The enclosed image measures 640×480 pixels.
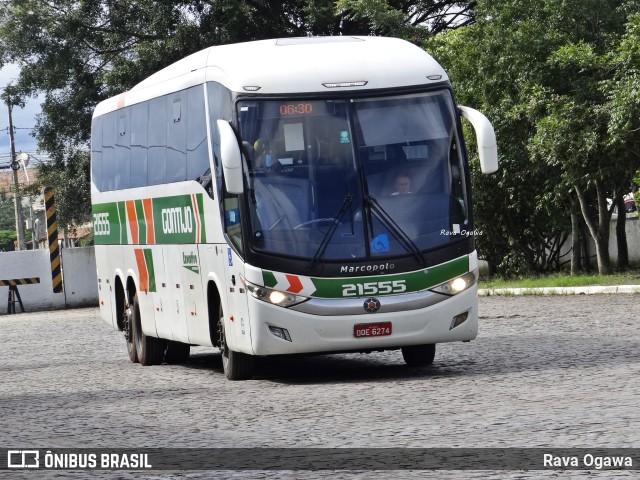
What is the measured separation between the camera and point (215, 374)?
1617 centimetres

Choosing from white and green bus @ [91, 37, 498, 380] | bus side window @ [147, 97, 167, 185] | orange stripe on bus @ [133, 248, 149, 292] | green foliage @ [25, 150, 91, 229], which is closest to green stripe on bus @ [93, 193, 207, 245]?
orange stripe on bus @ [133, 248, 149, 292]

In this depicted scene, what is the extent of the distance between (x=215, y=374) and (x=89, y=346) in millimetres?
7030

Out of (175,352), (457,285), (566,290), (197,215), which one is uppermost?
(197,215)

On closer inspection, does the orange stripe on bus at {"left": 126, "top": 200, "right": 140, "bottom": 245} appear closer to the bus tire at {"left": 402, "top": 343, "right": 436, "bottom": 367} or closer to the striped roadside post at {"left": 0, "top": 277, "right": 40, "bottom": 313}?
the bus tire at {"left": 402, "top": 343, "right": 436, "bottom": 367}

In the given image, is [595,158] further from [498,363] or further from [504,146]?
[498,363]

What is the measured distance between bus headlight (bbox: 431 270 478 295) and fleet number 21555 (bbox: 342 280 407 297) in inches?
17.0

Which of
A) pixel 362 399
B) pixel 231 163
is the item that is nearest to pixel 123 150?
pixel 231 163

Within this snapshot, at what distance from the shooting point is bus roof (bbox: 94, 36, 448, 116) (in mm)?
14070

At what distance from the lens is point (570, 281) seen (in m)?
27.1

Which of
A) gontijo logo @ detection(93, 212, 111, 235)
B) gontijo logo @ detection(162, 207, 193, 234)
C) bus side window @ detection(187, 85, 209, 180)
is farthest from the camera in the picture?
gontijo logo @ detection(93, 212, 111, 235)

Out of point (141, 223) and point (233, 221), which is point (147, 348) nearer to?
point (141, 223)

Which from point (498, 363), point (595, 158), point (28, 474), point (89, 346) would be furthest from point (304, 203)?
point (595, 158)

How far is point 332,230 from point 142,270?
5.46 metres

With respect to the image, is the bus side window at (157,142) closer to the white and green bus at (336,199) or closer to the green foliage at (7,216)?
the white and green bus at (336,199)
